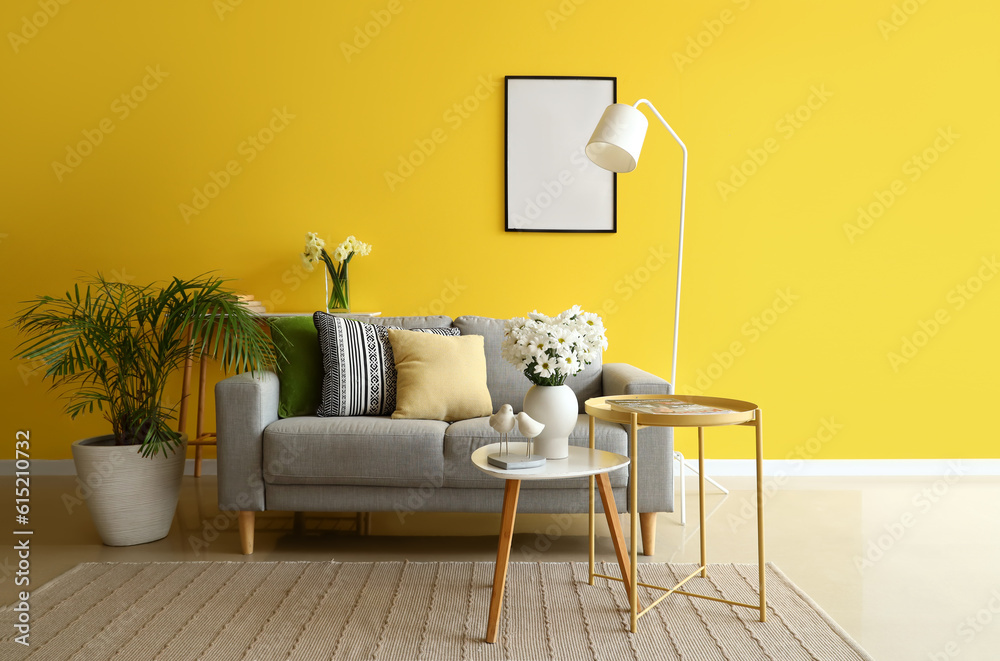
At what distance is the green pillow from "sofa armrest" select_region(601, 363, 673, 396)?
4.05 feet

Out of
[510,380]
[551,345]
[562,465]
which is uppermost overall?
[551,345]

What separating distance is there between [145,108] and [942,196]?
4.27 m

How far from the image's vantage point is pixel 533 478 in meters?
1.86

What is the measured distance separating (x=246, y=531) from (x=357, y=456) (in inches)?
20.9

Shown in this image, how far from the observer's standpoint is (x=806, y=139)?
3754mm

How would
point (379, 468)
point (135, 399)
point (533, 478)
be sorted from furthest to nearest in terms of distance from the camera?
point (135, 399)
point (379, 468)
point (533, 478)

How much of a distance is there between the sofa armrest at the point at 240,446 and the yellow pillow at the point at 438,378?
1.77 ft

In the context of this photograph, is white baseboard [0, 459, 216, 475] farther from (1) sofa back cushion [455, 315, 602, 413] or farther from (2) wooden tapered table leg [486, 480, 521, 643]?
(2) wooden tapered table leg [486, 480, 521, 643]

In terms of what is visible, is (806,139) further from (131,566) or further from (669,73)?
(131,566)

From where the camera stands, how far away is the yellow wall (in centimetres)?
374

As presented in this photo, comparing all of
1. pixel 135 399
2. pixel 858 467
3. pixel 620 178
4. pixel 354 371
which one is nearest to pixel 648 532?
pixel 354 371

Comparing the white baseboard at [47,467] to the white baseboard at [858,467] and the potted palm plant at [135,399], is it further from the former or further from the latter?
the white baseboard at [858,467]

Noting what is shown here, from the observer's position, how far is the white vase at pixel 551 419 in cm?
211

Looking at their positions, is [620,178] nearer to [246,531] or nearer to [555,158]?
[555,158]
